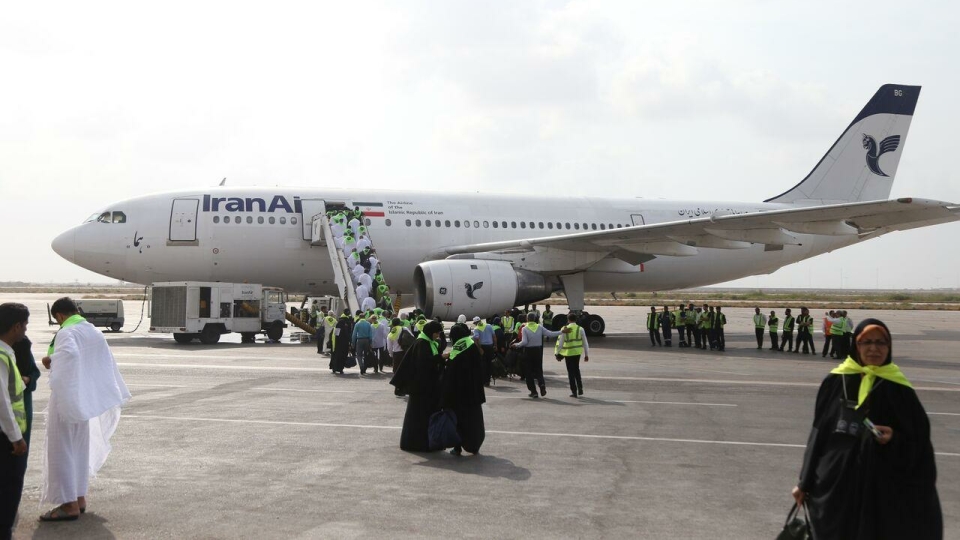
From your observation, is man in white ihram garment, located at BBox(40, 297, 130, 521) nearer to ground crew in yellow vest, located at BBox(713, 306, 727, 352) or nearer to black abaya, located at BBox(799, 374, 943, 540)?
black abaya, located at BBox(799, 374, 943, 540)

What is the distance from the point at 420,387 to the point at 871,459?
5564mm

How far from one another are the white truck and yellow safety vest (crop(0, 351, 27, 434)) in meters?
19.0

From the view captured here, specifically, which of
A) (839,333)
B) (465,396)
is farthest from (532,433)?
(839,333)

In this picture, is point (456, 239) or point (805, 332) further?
point (456, 239)

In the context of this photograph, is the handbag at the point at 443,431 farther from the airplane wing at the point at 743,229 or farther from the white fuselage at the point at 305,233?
the white fuselage at the point at 305,233

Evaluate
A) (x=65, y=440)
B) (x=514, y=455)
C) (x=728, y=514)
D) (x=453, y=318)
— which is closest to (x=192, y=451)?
(x=65, y=440)

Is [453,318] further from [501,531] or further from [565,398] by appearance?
[501,531]

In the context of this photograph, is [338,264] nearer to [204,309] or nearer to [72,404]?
[204,309]

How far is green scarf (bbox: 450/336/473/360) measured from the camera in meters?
9.34

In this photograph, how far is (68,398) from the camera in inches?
250

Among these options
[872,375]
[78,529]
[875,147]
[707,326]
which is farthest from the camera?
[875,147]

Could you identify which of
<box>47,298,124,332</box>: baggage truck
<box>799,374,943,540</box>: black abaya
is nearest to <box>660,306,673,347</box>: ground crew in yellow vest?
<box>47,298,124,332</box>: baggage truck

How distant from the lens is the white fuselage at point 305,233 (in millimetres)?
25109

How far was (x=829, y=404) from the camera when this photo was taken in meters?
4.55
